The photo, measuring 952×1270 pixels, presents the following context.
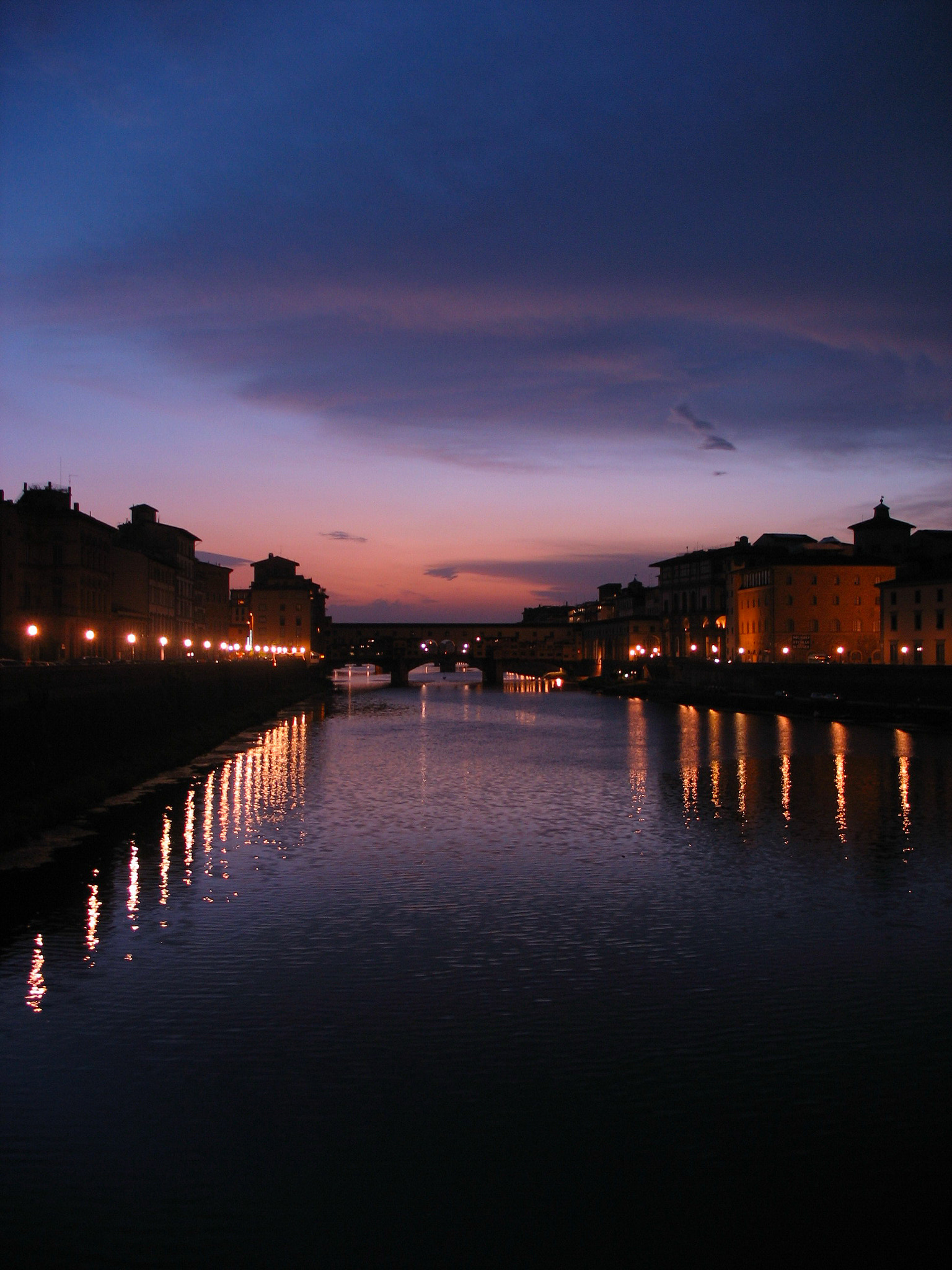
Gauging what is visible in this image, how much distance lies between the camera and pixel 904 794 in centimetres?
3094

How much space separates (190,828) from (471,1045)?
14.7 m

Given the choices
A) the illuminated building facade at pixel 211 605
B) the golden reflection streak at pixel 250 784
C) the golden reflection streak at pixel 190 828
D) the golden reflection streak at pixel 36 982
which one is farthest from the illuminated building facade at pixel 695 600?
the golden reflection streak at pixel 36 982

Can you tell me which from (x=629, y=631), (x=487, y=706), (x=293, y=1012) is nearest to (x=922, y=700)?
(x=487, y=706)

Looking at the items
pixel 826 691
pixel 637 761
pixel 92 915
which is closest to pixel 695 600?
pixel 826 691

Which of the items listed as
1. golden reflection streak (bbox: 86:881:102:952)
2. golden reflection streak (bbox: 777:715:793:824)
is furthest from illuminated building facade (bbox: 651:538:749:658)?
golden reflection streak (bbox: 86:881:102:952)

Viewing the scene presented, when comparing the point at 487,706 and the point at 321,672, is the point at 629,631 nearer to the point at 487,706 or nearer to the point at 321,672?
the point at 321,672

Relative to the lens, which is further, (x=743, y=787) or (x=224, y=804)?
(x=743, y=787)

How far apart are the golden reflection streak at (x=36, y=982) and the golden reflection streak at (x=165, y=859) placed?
2.83 meters

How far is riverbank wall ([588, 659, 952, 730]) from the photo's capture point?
5609 centimetres

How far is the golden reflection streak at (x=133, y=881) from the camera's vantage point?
1697cm

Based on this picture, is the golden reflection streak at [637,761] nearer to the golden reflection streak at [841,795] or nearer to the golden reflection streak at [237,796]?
the golden reflection streak at [841,795]

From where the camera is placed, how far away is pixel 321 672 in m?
130

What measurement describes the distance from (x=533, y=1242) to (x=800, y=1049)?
4.35 metres

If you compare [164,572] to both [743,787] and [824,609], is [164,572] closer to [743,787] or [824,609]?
[824,609]
